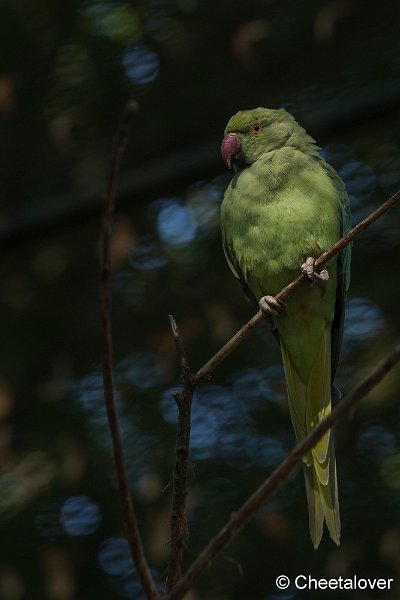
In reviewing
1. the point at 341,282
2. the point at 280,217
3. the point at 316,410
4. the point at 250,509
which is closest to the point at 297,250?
the point at 280,217

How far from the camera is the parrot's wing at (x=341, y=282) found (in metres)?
3.20

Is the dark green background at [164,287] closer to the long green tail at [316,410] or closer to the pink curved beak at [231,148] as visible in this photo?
the pink curved beak at [231,148]

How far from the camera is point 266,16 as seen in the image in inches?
165

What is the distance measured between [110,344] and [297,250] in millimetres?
1727

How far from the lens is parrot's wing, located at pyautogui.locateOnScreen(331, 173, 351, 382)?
3201 mm

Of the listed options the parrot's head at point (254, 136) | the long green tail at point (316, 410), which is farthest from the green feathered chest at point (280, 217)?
the long green tail at point (316, 410)

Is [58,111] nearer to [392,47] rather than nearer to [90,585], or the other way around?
[392,47]

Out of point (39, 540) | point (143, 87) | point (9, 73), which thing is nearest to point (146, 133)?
point (143, 87)

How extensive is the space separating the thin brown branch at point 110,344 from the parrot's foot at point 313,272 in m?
1.46

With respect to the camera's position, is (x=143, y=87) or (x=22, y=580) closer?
(x=143, y=87)

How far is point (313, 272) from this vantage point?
291cm

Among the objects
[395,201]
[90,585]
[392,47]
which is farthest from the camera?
[90,585]

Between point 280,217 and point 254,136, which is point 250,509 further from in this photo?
point 254,136

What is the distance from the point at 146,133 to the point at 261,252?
1.50 metres
